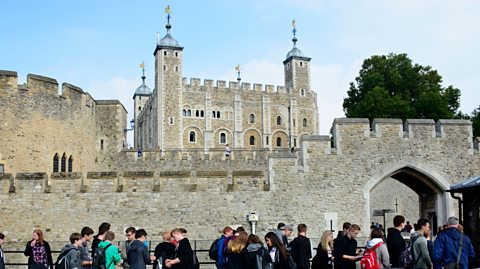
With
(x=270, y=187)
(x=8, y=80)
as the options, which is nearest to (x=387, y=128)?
(x=270, y=187)

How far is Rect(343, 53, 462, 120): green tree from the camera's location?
1356 inches

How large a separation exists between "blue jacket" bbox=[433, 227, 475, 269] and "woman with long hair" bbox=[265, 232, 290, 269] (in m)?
2.18

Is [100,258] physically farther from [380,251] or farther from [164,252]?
[380,251]

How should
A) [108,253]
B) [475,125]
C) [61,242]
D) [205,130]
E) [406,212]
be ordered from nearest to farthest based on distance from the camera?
[108,253], [61,242], [406,212], [475,125], [205,130]

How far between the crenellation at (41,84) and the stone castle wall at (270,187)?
13.0 ft

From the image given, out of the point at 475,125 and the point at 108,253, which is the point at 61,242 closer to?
the point at 108,253

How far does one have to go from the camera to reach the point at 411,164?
61.4 feet

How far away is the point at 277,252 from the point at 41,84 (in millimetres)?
14301

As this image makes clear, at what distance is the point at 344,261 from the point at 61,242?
30.8ft

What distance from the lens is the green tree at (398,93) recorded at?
113 feet

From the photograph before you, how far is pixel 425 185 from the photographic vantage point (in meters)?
19.8

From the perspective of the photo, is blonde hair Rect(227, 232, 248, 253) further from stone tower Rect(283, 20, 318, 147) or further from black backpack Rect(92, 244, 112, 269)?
stone tower Rect(283, 20, 318, 147)

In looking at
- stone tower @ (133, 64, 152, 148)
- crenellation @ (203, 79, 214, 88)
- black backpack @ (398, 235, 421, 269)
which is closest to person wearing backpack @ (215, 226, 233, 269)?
black backpack @ (398, 235, 421, 269)

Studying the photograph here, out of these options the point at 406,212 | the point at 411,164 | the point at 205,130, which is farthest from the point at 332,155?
the point at 205,130
